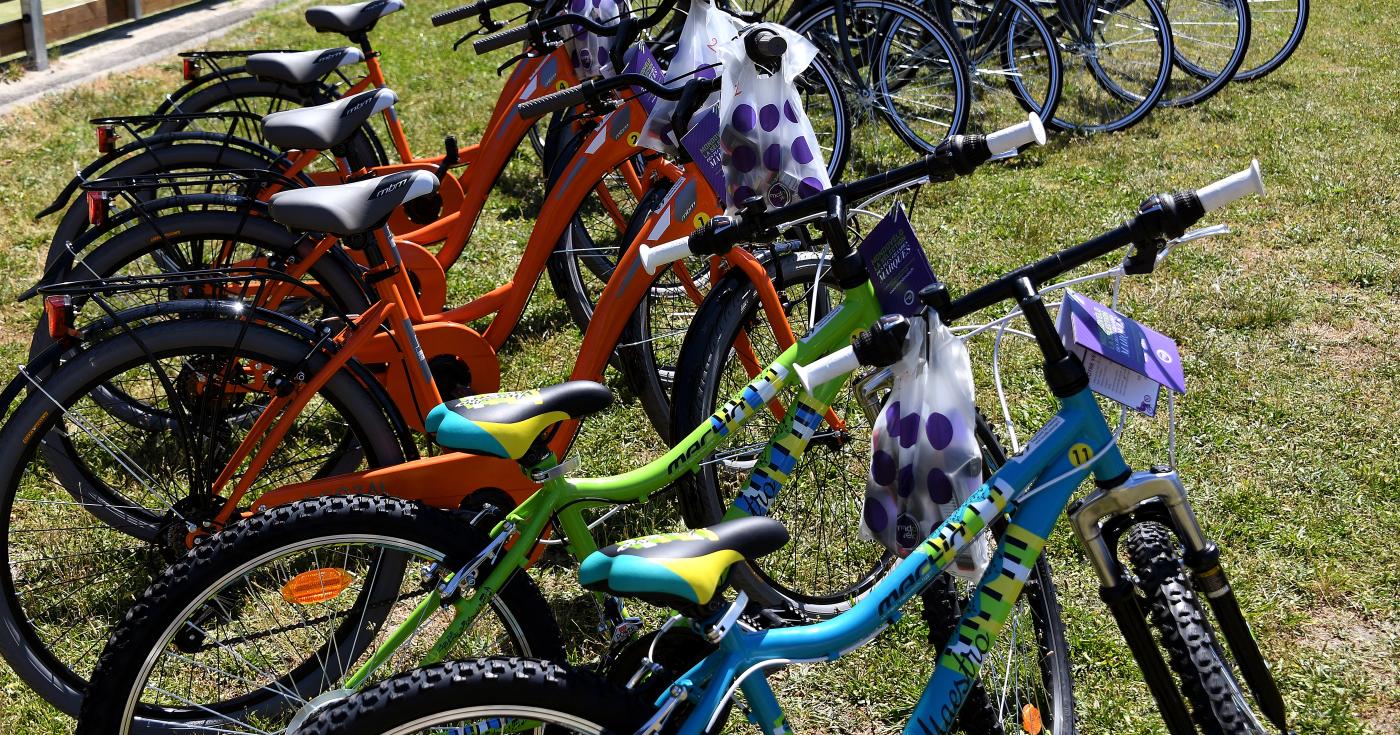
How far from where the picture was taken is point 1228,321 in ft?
15.6

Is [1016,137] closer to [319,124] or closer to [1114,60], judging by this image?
[319,124]

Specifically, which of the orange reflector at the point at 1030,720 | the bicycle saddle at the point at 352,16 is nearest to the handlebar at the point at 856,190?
the orange reflector at the point at 1030,720

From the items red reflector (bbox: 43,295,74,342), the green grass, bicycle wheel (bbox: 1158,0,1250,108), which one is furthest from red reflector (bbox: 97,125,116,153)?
bicycle wheel (bbox: 1158,0,1250,108)

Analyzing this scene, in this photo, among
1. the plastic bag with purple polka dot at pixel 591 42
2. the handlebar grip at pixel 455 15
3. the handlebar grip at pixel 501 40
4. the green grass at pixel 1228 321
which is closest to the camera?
the green grass at pixel 1228 321

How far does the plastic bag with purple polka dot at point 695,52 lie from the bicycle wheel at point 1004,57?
341 cm

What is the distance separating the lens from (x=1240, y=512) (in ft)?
11.8

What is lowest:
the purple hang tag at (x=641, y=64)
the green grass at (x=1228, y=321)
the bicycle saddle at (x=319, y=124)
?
the green grass at (x=1228, y=321)

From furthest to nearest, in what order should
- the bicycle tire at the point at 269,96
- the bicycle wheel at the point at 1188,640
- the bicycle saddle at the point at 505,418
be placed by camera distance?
the bicycle tire at the point at 269,96 < the bicycle saddle at the point at 505,418 < the bicycle wheel at the point at 1188,640

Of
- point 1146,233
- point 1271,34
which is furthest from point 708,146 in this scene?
point 1271,34

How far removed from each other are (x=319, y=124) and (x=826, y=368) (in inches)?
84.3

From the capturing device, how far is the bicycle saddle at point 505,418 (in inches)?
81.6

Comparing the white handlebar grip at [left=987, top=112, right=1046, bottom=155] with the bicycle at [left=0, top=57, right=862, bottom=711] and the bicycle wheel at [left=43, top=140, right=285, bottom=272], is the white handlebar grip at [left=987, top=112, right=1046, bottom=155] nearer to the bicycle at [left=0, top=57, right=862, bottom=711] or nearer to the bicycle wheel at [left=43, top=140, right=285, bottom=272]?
the bicycle at [left=0, top=57, right=862, bottom=711]

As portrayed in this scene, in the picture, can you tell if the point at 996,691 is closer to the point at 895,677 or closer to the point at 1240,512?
the point at 895,677

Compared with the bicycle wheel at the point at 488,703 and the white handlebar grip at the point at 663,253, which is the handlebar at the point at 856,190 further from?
the bicycle wheel at the point at 488,703
